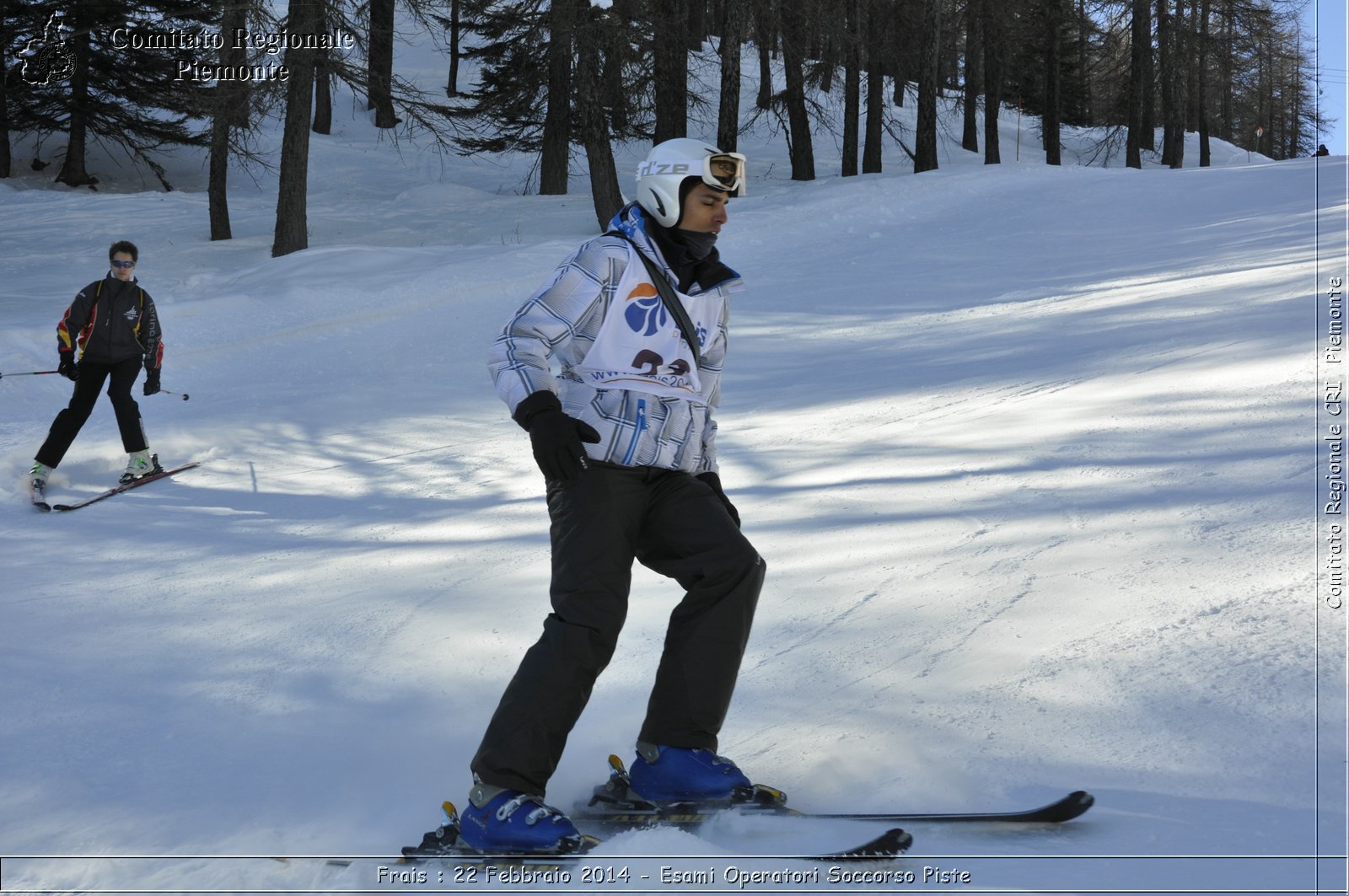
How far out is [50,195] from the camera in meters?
23.2

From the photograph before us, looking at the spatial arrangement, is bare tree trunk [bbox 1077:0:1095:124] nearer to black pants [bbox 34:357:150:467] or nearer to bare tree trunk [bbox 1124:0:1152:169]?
bare tree trunk [bbox 1124:0:1152:169]

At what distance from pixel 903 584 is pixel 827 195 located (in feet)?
44.7

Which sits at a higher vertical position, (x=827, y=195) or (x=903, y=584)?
(x=827, y=195)

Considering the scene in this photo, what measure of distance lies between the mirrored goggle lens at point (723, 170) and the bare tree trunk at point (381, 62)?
14304mm

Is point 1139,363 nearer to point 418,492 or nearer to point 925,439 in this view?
point 925,439

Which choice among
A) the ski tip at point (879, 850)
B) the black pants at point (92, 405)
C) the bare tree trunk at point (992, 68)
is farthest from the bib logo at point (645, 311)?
the bare tree trunk at point (992, 68)

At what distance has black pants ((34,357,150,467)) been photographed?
7.70 metres

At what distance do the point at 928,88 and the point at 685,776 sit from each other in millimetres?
21434

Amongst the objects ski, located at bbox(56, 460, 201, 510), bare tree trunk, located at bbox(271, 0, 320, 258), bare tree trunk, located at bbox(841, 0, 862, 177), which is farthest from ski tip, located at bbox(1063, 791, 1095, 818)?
bare tree trunk, located at bbox(841, 0, 862, 177)

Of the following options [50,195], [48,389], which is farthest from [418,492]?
[50,195]

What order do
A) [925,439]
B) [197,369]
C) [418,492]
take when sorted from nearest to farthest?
[925,439]
[418,492]
[197,369]

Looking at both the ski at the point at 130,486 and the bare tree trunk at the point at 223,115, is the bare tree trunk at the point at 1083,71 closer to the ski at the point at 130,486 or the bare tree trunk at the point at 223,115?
the bare tree trunk at the point at 223,115

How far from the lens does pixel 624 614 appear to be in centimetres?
286

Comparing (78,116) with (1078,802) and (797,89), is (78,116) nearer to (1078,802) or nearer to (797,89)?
(797,89)
